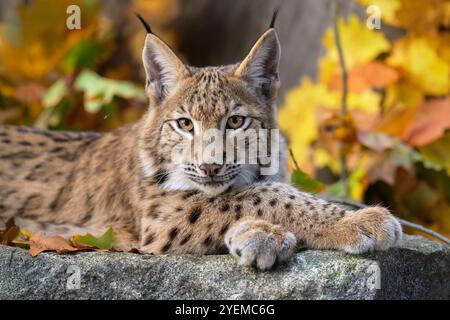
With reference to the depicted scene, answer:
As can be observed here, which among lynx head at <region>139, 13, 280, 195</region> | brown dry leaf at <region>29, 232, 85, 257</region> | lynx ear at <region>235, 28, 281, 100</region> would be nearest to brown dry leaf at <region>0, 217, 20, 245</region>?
brown dry leaf at <region>29, 232, 85, 257</region>

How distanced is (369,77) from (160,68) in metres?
2.36

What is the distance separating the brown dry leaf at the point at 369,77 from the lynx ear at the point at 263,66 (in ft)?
6.70

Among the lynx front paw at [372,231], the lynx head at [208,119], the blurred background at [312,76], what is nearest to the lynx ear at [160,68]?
the lynx head at [208,119]

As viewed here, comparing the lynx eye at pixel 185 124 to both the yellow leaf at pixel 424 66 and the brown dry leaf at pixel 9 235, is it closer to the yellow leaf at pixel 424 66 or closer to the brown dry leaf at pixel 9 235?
the brown dry leaf at pixel 9 235

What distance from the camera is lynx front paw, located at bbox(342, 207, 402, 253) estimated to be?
3752 millimetres

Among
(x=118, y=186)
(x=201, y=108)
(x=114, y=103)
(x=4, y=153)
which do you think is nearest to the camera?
(x=201, y=108)

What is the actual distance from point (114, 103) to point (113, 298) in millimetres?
4058

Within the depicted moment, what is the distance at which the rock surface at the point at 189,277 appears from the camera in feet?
11.6

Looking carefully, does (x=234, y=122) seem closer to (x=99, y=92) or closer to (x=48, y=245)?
(x=48, y=245)

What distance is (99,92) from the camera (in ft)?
23.8

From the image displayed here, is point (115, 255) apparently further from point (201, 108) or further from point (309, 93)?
point (309, 93)

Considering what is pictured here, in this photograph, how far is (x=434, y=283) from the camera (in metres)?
4.11

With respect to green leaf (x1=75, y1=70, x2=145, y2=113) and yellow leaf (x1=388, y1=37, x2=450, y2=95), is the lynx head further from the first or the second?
green leaf (x1=75, y1=70, x2=145, y2=113)

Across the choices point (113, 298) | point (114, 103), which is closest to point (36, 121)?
point (114, 103)
